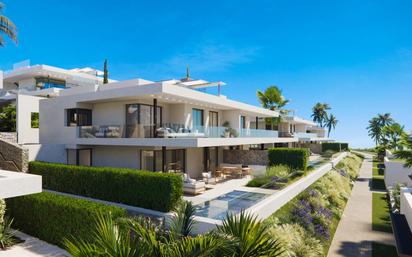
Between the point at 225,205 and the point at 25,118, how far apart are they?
23301 millimetres

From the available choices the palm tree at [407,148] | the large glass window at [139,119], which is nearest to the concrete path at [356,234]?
the palm tree at [407,148]

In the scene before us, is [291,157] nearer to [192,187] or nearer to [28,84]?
[192,187]

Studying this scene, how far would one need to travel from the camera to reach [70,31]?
3722 centimetres

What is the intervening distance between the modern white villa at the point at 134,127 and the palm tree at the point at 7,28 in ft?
17.7

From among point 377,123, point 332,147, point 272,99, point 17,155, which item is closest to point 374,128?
point 377,123

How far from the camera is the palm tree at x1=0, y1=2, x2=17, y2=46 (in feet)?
56.9

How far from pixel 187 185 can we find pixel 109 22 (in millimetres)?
24367

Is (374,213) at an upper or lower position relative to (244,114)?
lower

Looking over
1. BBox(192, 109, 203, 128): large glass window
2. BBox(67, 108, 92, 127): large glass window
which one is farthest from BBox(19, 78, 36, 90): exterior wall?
BBox(192, 109, 203, 128): large glass window

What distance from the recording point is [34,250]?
959 centimetres

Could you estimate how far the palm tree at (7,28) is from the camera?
17.3 m

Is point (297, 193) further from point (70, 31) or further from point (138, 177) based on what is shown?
point (70, 31)

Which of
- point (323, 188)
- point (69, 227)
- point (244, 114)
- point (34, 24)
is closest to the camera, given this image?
point (69, 227)

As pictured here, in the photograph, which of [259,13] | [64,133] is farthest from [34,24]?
[259,13]
